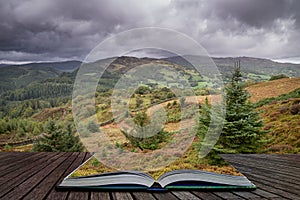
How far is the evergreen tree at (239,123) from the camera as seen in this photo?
4387mm

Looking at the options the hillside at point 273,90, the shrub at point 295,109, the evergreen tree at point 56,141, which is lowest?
the evergreen tree at point 56,141

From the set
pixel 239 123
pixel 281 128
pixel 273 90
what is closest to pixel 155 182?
pixel 239 123

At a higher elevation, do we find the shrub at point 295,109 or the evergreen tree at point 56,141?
the shrub at point 295,109

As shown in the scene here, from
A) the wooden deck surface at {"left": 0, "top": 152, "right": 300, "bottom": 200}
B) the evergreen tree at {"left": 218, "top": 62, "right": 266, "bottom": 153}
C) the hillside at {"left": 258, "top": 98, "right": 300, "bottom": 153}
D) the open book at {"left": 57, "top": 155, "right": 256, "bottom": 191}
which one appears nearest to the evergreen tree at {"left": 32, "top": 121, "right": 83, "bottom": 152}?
the evergreen tree at {"left": 218, "top": 62, "right": 266, "bottom": 153}

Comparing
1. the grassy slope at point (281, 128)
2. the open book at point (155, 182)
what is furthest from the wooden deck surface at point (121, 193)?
the grassy slope at point (281, 128)

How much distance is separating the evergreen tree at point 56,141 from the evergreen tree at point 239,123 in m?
5.51

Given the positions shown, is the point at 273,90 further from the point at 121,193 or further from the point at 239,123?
the point at 121,193

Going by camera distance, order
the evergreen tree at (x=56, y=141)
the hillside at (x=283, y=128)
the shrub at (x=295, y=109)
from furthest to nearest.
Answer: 1. the evergreen tree at (x=56, y=141)
2. the shrub at (x=295, y=109)
3. the hillside at (x=283, y=128)

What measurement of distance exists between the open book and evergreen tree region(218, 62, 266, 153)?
3.31 meters

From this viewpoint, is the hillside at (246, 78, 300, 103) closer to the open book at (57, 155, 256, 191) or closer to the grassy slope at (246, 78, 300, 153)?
the grassy slope at (246, 78, 300, 153)

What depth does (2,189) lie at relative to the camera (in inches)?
47.3

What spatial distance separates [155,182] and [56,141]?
7.75 m

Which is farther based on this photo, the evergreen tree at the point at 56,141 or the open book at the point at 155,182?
the evergreen tree at the point at 56,141

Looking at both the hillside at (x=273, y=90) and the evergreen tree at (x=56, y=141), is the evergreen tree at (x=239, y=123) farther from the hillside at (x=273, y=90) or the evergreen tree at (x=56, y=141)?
the hillside at (x=273, y=90)
